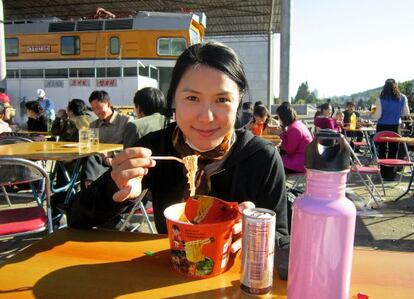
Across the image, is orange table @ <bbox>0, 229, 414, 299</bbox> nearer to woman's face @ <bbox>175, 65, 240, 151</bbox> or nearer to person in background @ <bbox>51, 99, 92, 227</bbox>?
woman's face @ <bbox>175, 65, 240, 151</bbox>

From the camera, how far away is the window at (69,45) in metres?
13.0

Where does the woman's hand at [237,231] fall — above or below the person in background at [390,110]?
below

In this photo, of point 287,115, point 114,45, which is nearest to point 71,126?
point 287,115

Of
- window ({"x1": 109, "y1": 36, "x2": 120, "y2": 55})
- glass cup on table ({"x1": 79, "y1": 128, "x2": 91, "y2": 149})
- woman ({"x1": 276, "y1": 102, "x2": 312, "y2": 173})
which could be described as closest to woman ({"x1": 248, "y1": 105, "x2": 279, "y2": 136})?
woman ({"x1": 276, "y1": 102, "x2": 312, "y2": 173})

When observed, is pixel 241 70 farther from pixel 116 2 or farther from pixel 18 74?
pixel 116 2

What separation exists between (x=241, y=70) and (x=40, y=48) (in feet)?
45.9

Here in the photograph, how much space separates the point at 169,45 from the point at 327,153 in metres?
12.3

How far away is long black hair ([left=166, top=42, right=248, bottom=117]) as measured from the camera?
3.94 feet

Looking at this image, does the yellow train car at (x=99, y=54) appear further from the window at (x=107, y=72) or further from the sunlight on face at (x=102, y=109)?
the sunlight on face at (x=102, y=109)

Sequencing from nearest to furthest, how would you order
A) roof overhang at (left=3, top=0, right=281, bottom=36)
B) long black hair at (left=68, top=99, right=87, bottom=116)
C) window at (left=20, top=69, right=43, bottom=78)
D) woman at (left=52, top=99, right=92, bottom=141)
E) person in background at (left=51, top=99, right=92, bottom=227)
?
person in background at (left=51, top=99, right=92, bottom=227), woman at (left=52, top=99, right=92, bottom=141), long black hair at (left=68, top=99, right=87, bottom=116), window at (left=20, top=69, right=43, bottom=78), roof overhang at (left=3, top=0, right=281, bottom=36)

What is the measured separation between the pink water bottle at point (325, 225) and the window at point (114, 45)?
42.2 ft

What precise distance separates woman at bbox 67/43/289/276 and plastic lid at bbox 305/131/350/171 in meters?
0.44

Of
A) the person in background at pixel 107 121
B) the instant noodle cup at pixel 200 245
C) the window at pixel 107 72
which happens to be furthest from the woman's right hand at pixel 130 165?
the window at pixel 107 72

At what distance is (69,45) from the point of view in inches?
516
